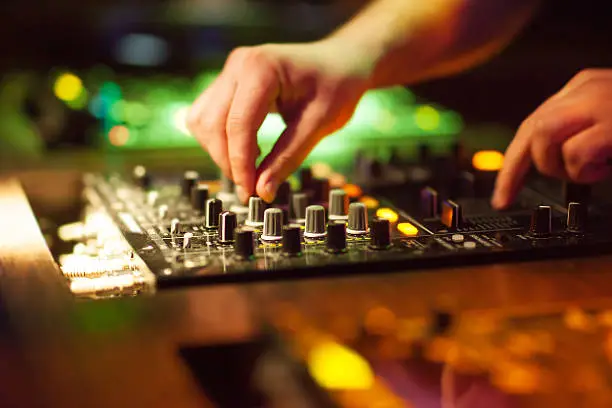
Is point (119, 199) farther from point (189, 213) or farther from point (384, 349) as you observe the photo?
point (384, 349)

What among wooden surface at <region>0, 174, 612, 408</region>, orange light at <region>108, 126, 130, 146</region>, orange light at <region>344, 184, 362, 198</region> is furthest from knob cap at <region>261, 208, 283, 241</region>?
orange light at <region>108, 126, 130, 146</region>

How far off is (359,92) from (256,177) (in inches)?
11.2

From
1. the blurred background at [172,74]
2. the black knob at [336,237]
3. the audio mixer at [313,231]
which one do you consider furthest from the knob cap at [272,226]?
the blurred background at [172,74]

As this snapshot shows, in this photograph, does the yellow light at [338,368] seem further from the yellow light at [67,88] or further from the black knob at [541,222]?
the yellow light at [67,88]

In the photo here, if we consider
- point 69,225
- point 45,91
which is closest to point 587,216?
point 69,225

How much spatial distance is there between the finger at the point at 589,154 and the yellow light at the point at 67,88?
66.7 inches

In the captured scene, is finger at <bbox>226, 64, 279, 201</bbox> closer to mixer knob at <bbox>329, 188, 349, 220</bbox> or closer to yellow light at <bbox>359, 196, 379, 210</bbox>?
mixer knob at <bbox>329, 188, 349, 220</bbox>

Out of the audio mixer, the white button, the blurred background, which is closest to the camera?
the audio mixer

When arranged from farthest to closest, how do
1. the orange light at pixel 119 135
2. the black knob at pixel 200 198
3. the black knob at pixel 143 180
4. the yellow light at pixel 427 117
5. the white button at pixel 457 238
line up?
the yellow light at pixel 427 117
the orange light at pixel 119 135
the black knob at pixel 143 180
the black knob at pixel 200 198
the white button at pixel 457 238

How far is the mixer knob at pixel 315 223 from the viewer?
4.60ft

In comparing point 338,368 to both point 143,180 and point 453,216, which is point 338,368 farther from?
point 143,180

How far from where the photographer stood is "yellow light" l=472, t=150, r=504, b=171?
1944 mm

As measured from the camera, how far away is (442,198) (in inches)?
66.1

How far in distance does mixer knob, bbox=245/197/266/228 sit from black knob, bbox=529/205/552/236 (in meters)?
0.43
